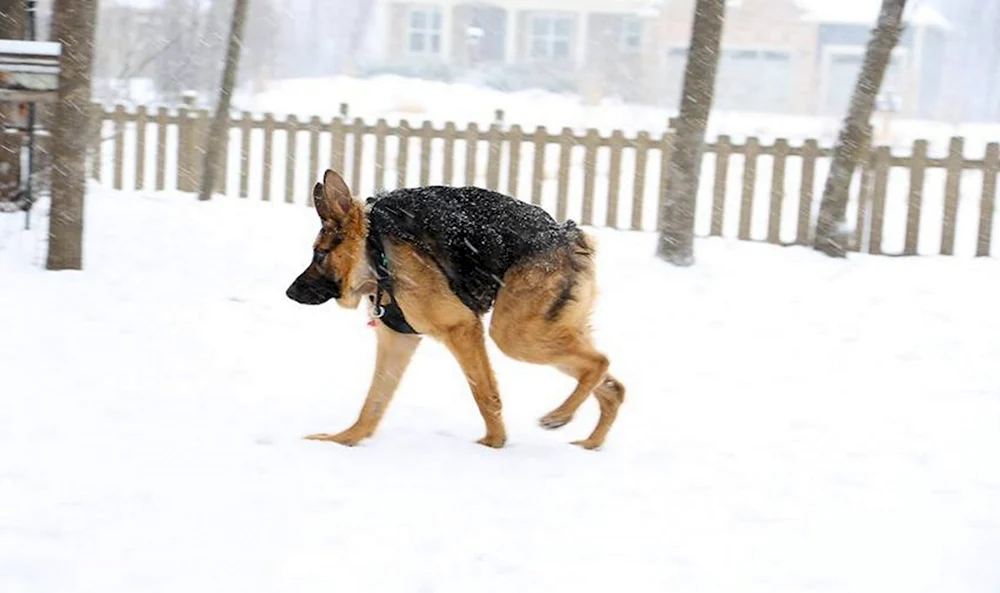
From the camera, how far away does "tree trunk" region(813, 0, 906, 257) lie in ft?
35.7

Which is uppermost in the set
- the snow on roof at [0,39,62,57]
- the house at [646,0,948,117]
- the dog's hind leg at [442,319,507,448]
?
the house at [646,0,948,117]

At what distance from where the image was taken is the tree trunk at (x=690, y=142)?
984 cm

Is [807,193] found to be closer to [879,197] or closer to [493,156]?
[879,197]

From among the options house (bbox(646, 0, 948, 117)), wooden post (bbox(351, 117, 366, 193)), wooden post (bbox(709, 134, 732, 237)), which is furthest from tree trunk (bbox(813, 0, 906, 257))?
house (bbox(646, 0, 948, 117))

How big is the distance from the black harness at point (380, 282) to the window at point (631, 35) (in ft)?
138

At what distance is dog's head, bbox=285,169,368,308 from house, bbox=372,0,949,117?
38775mm

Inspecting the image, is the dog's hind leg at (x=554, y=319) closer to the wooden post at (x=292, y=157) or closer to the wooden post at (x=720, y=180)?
the wooden post at (x=720, y=180)

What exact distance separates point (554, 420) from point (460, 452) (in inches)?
18.7

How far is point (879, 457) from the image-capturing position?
17.6 ft

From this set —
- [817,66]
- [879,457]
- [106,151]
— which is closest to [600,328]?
[879,457]

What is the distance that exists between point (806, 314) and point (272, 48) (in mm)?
35752

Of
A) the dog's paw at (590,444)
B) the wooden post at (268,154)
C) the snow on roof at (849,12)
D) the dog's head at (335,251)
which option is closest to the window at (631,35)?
the snow on roof at (849,12)

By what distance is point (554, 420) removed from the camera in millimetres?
5230

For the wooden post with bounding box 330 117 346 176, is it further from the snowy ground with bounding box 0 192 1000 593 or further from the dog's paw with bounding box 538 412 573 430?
the dog's paw with bounding box 538 412 573 430
